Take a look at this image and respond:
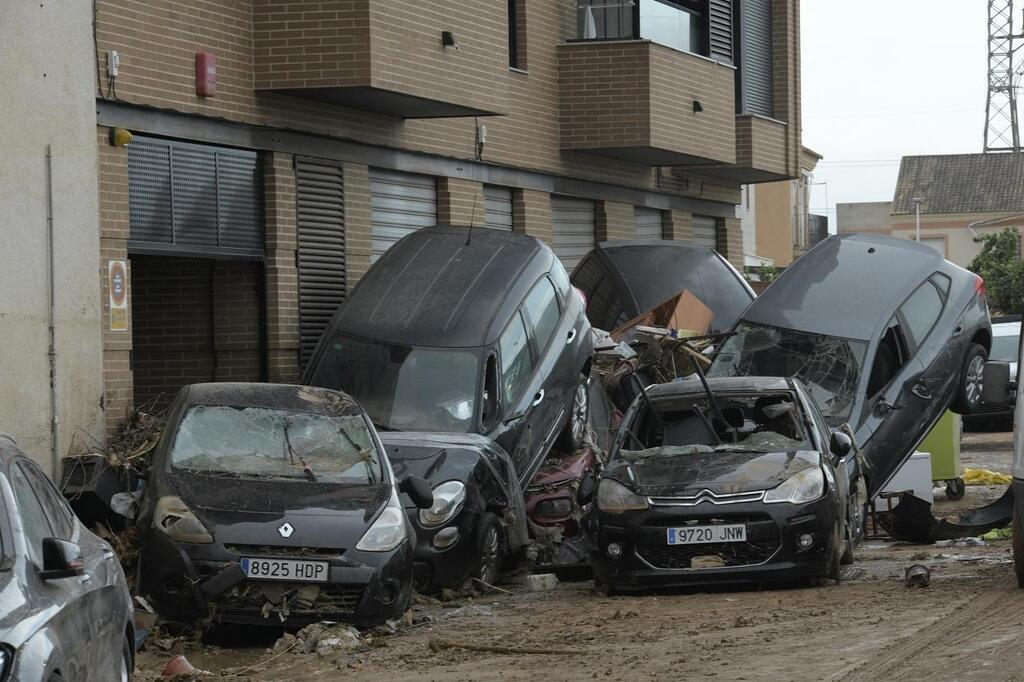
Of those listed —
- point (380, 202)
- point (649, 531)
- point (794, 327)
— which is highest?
point (380, 202)

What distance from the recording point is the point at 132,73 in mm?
15305

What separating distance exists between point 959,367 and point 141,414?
7313mm

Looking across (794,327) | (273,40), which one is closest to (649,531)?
(794,327)

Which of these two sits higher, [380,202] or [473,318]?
[380,202]

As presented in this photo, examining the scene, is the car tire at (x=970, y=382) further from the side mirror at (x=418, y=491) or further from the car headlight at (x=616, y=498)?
the side mirror at (x=418, y=491)

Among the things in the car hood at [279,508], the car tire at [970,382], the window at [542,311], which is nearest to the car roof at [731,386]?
the window at [542,311]

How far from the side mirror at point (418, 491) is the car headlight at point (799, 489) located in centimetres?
228

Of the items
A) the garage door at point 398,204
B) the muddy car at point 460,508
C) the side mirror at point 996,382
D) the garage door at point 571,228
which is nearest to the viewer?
the side mirror at point 996,382

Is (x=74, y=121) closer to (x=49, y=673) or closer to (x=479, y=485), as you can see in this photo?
(x=479, y=485)

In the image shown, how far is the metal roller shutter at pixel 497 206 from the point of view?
2180 centimetres

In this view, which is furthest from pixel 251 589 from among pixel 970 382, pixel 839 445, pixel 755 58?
pixel 755 58

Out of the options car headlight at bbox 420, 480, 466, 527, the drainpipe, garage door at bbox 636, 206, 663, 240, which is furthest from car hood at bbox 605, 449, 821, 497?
garage door at bbox 636, 206, 663, 240

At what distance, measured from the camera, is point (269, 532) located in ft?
33.8

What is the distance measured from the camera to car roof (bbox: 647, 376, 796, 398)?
13.5 metres
